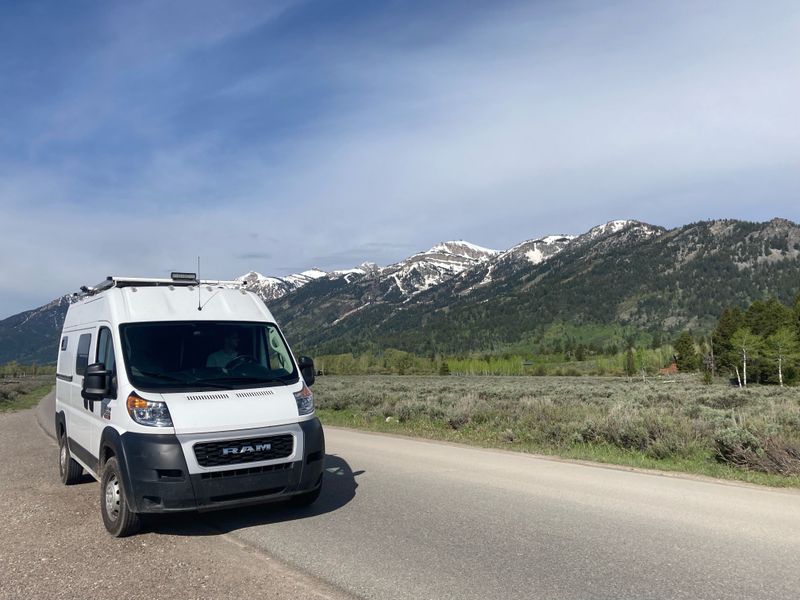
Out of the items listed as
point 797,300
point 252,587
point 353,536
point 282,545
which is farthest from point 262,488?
point 797,300

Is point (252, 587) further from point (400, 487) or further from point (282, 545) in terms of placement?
point (400, 487)

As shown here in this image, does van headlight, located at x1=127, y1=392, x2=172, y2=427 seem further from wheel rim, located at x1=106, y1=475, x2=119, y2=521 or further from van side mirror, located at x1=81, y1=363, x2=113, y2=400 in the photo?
wheel rim, located at x1=106, y1=475, x2=119, y2=521

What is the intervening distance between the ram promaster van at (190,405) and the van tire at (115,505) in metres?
0.01

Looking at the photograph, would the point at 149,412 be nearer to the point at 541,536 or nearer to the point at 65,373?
the point at 541,536

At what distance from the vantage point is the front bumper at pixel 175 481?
5883 millimetres

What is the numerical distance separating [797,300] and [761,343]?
9.97 metres

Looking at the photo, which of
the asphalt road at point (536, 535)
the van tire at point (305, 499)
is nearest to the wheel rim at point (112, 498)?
the asphalt road at point (536, 535)

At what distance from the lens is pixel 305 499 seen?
23.6 feet

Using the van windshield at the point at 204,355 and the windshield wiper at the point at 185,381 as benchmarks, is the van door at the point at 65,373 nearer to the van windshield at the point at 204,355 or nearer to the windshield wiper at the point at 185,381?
the van windshield at the point at 204,355

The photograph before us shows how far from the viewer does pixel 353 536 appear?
6184mm

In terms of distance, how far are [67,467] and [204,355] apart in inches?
154

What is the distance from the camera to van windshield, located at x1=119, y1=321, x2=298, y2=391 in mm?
6633

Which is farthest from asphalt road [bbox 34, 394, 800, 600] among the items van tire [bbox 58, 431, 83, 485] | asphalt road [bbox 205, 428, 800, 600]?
van tire [bbox 58, 431, 83, 485]

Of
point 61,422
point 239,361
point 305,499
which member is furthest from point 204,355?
point 61,422
